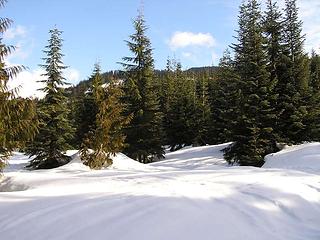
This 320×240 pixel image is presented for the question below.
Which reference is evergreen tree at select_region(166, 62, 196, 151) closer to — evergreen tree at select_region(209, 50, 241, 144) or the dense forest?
evergreen tree at select_region(209, 50, 241, 144)

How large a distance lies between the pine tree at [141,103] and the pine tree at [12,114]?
61.9 ft

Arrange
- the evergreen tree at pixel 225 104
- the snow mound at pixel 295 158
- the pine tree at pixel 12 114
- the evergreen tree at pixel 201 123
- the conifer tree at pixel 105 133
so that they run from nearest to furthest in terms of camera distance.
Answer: the pine tree at pixel 12 114, the snow mound at pixel 295 158, the conifer tree at pixel 105 133, the evergreen tree at pixel 225 104, the evergreen tree at pixel 201 123

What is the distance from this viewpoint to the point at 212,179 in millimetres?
9914

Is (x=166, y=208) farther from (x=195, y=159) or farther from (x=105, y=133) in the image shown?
(x=195, y=159)

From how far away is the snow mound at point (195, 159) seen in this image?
2966 centimetres

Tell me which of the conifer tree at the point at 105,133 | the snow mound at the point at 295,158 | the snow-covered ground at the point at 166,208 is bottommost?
the snow-covered ground at the point at 166,208

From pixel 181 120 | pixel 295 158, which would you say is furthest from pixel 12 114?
pixel 181 120

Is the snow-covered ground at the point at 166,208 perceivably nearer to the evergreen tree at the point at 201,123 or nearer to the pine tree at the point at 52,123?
the pine tree at the point at 52,123

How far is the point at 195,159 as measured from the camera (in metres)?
31.9

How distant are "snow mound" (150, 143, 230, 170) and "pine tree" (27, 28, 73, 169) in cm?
702

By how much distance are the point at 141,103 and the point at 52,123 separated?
704cm

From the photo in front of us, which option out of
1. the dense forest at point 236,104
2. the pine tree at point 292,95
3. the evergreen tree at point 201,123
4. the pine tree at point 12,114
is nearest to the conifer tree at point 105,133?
the dense forest at point 236,104

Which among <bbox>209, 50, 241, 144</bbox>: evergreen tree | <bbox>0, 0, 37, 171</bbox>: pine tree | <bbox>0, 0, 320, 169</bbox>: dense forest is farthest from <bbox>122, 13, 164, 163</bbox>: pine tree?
<bbox>0, 0, 37, 171</bbox>: pine tree

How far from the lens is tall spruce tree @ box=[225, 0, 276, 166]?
26.2m
